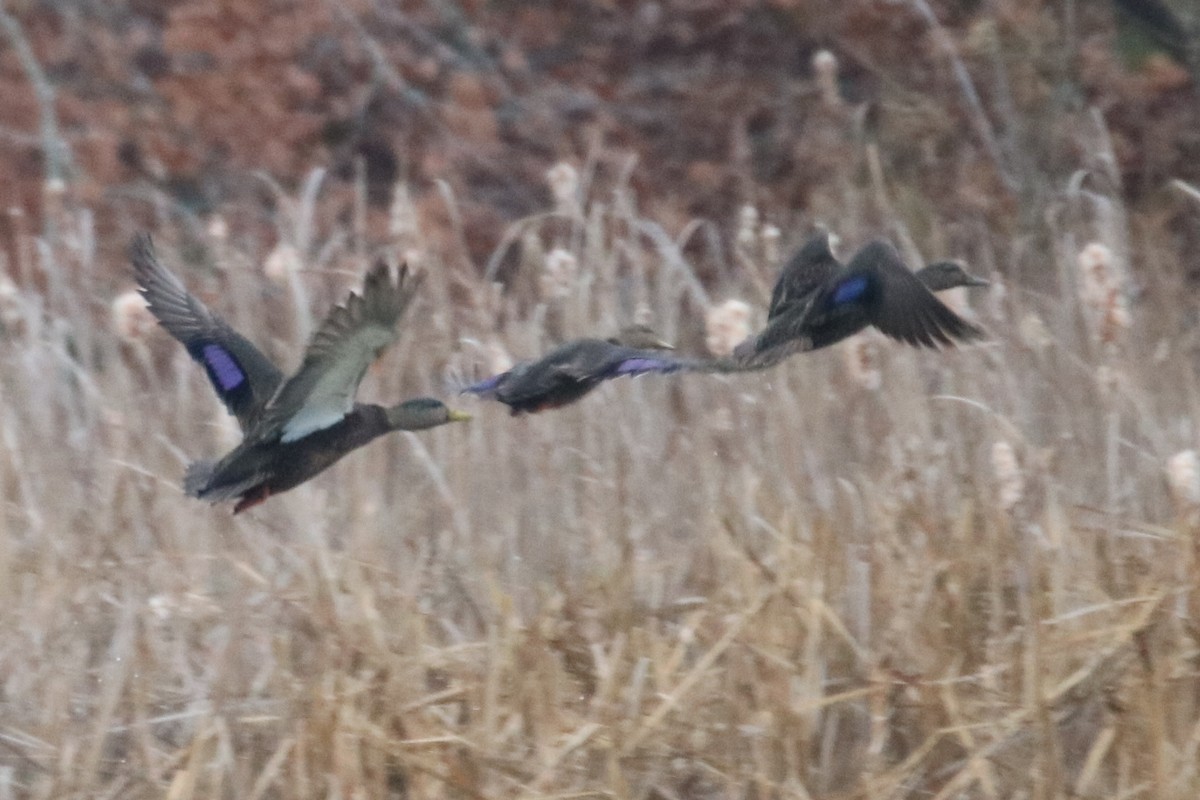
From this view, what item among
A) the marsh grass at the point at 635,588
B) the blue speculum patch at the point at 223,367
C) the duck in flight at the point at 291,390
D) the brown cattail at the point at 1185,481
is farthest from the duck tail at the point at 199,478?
the brown cattail at the point at 1185,481

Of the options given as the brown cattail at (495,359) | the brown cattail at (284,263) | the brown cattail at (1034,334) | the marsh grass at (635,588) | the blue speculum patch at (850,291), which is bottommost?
the marsh grass at (635,588)

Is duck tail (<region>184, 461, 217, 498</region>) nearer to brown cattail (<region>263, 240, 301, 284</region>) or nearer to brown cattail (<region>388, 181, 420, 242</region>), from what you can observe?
brown cattail (<region>263, 240, 301, 284</region>)

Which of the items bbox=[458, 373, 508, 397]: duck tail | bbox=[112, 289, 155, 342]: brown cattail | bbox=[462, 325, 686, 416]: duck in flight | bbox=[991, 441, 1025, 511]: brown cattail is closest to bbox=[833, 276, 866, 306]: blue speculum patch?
→ bbox=[462, 325, 686, 416]: duck in flight

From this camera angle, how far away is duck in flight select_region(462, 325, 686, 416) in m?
2.96

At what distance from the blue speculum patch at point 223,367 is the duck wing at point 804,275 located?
0.89 metres

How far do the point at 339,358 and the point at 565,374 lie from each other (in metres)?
0.32

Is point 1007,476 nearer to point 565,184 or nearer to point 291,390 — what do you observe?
point 291,390

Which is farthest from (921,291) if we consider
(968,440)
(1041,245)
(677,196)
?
(677,196)

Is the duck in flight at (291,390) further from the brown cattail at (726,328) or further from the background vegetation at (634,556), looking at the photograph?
the brown cattail at (726,328)

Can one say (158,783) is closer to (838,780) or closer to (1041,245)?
(838,780)

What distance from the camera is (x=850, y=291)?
10.5 feet

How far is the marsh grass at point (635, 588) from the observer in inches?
140

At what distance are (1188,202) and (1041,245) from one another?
0.60 meters

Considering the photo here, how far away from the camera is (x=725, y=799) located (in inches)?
140
